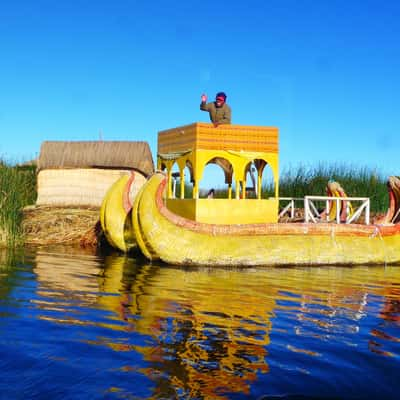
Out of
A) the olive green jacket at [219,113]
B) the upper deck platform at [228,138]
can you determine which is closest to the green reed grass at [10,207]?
the upper deck platform at [228,138]

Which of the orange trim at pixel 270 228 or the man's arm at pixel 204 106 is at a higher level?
the man's arm at pixel 204 106

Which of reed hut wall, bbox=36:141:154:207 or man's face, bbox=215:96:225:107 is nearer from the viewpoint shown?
man's face, bbox=215:96:225:107

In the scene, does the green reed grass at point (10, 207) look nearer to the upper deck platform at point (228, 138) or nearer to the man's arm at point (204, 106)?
the upper deck platform at point (228, 138)

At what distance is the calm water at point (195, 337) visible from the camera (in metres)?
3.84

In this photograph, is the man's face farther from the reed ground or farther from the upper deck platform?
the reed ground

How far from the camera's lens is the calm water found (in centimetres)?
384

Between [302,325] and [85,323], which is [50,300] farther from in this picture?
[302,325]

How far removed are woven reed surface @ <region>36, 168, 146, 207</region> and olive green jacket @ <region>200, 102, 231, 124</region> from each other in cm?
627

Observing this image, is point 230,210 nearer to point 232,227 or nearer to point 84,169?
point 232,227

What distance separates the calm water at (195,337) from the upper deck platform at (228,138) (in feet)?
11.0

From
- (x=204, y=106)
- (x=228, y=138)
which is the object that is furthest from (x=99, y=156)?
(x=228, y=138)

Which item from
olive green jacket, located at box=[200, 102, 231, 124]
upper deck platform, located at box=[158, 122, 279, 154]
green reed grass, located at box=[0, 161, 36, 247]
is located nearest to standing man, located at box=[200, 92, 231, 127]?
olive green jacket, located at box=[200, 102, 231, 124]

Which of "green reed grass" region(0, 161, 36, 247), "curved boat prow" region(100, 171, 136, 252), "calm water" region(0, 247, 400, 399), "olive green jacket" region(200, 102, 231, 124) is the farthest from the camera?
"green reed grass" region(0, 161, 36, 247)

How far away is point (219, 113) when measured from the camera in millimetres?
11695
